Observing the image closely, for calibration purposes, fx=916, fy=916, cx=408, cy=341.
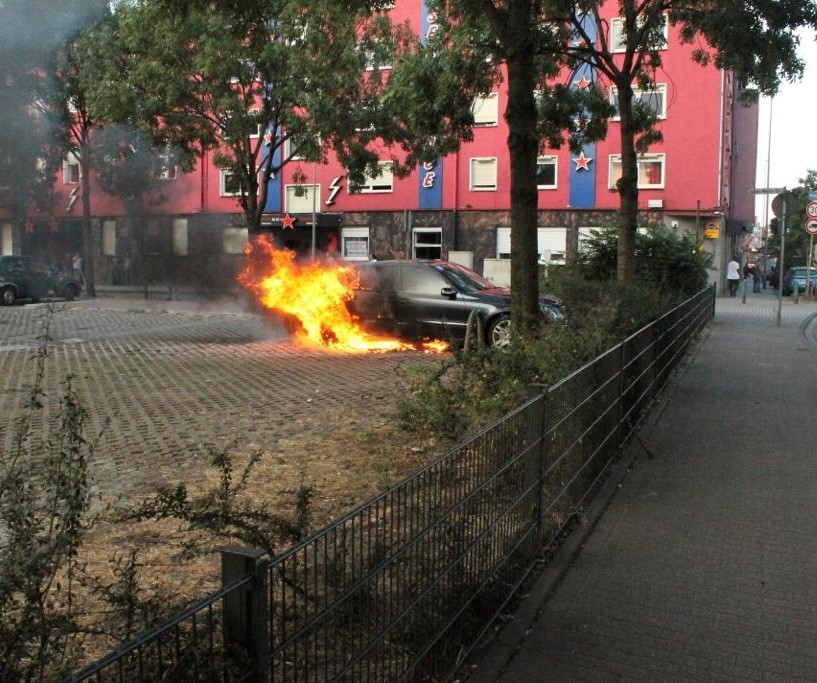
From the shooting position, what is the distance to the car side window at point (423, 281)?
48.4 feet

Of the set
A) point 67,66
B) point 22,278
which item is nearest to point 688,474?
point 67,66

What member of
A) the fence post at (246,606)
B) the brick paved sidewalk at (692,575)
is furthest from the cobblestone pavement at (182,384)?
the brick paved sidewalk at (692,575)

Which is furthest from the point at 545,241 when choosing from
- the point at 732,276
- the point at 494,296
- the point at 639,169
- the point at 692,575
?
the point at 692,575

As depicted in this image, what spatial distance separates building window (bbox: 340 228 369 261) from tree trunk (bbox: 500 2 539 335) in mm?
29860

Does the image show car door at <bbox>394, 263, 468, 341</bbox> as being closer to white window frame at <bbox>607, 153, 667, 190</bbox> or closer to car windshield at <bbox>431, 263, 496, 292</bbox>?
car windshield at <bbox>431, 263, 496, 292</bbox>

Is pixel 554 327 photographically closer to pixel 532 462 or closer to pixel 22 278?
pixel 532 462

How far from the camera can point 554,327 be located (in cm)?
772

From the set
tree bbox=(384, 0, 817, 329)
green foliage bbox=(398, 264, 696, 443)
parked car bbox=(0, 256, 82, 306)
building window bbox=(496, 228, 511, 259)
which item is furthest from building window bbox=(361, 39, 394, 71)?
green foliage bbox=(398, 264, 696, 443)

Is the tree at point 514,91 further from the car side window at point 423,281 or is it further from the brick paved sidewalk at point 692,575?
the car side window at point 423,281

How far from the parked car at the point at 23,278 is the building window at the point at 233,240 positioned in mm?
5402

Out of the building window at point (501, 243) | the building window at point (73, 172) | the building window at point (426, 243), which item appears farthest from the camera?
the building window at point (426, 243)

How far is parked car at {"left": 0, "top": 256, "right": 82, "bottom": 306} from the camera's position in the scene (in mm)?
23188

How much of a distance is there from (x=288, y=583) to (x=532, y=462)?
7.66 feet

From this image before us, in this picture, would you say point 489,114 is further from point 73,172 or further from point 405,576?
point 405,576
